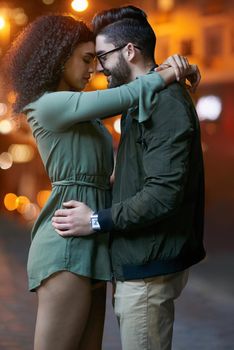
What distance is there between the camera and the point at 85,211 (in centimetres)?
243

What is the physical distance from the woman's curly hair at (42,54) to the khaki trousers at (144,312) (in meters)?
0.73

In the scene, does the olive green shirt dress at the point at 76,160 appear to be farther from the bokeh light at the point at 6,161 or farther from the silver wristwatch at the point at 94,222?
the bokeh light at the point at 6,161

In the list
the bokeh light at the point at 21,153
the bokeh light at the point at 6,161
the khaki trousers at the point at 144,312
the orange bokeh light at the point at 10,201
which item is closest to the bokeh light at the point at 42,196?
the orange bokeh light at the point at 10,201

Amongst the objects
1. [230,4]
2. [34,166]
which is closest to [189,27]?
[230,4]

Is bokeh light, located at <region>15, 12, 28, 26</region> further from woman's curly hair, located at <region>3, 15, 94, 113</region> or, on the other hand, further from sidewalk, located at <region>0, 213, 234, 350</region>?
woman's curly hair, located at <region>3, 15, 94, 113</region>

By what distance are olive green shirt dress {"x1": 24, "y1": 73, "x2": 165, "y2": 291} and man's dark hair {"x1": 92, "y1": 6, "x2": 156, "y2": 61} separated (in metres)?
0.19

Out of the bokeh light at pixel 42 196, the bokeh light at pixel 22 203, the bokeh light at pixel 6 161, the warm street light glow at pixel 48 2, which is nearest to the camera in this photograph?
the warm street light glow at pixel 48 2

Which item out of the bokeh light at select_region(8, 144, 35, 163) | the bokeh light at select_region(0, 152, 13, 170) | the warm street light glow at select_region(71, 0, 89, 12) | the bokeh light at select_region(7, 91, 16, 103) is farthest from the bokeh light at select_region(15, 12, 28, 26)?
the bokeh light at select_region(7, 91, 16, 103)

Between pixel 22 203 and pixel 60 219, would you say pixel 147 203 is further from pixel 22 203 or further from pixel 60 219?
pixel 22 203

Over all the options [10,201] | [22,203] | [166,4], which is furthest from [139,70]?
[10,201]

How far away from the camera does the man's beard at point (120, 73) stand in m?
2.54

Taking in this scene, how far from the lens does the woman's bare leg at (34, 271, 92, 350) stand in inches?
96.0

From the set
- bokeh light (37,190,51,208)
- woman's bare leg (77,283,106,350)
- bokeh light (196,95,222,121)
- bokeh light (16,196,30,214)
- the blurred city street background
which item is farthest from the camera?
bokeh light (16,196,30,214)

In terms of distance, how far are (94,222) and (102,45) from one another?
2.12 ft
